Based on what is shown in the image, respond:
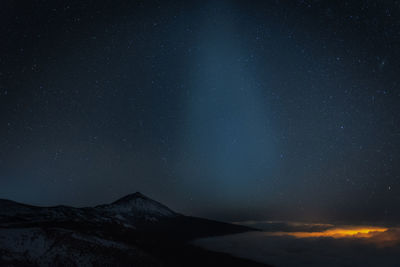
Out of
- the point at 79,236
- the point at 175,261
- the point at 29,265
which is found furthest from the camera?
the point at 175,261

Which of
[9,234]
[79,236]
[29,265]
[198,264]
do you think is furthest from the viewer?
[198,264]

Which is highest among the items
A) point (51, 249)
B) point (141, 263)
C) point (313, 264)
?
point (51, 249)

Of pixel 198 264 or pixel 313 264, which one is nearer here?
pixel 198 264

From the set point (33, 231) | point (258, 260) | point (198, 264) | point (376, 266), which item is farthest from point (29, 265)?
point (376, 266)

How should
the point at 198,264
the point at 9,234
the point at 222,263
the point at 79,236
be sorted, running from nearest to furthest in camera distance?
the point at 9,234 → the point at 79,236 → the point at 198,264 → the point at 222,263

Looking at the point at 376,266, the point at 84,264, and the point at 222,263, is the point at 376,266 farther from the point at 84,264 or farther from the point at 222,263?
the point at 84,264

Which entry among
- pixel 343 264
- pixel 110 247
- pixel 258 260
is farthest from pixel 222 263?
pixel 343 264

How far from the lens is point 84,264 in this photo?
102438mm

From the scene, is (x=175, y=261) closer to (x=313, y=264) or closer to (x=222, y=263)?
(x=222, y=263)

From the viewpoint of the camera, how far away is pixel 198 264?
156000mm

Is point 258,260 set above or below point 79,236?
below

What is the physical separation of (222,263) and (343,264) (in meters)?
89.5

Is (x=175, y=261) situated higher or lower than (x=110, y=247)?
lower

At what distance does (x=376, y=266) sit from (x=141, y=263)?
163763mm
